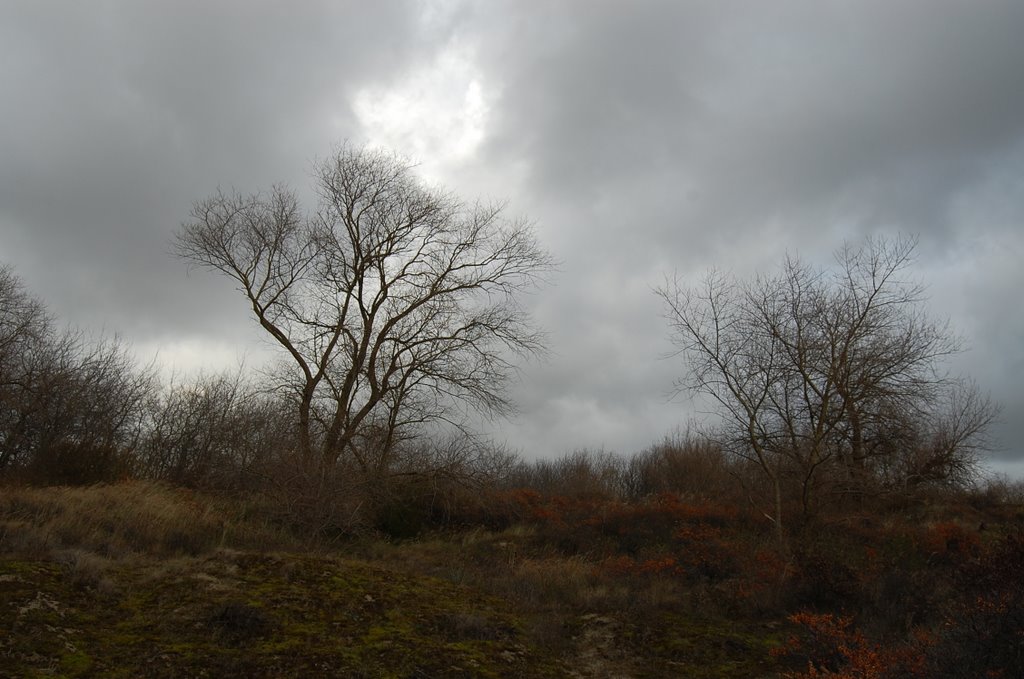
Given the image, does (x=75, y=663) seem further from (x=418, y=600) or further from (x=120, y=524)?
(x=120, y=524)

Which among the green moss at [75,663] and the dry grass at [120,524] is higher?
the dry grass at [120,524]

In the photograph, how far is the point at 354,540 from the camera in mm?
15734

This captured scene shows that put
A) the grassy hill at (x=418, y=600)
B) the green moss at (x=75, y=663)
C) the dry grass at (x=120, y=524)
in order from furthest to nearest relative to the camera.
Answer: the dry grass at (x=120, y=524) → the grassy hill at (x=418, y=600) → the green moss at (x=75, y=663)

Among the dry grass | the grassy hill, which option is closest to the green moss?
the grassy hill

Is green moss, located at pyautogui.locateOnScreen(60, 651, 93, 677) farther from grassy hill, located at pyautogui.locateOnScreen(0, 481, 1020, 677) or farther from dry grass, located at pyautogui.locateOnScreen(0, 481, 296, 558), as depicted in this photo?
dry grass, located at pyautogui.locateOnScreen(0, 481, 296, 558)

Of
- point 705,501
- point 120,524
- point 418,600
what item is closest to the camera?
point 418,600

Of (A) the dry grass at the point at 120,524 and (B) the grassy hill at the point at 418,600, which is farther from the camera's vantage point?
(A) the dry grass at the point at 120,524

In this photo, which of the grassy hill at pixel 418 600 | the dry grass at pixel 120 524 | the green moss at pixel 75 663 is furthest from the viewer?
the dry grass at pixel 120 524

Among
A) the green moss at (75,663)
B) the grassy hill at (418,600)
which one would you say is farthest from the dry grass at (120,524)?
the green moss at (75,663)

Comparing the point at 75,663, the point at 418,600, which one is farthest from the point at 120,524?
the point at 75,663

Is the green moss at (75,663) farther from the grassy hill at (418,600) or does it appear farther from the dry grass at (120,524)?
the dry grass at (120,524)

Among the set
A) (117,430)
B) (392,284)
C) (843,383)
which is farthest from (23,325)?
(843,383)

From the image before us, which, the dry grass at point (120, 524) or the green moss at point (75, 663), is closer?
the green moss at point (75, 663)

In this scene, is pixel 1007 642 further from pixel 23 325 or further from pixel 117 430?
pixel 23 325
